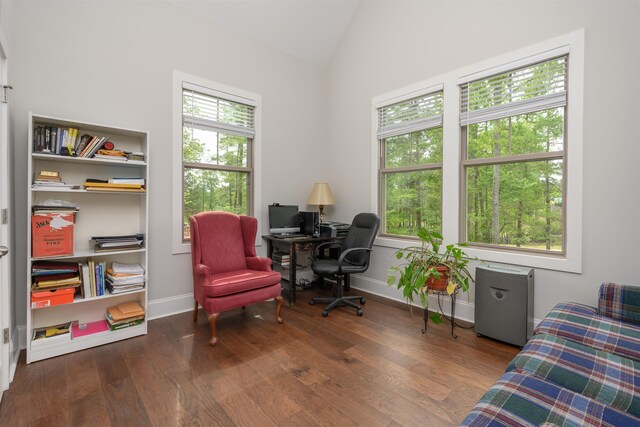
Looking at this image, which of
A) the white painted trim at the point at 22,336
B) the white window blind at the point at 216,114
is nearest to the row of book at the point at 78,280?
the white painted trim at the point at 22,336

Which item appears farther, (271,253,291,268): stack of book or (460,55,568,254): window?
(271,253,291,268): stack of book

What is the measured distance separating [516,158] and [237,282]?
9.23 ft

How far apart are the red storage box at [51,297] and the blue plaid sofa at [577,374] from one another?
272 centimetres

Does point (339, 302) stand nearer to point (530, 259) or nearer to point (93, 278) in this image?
point (530, 259)

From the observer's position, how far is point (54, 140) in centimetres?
224

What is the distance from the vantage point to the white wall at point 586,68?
7.11 ft

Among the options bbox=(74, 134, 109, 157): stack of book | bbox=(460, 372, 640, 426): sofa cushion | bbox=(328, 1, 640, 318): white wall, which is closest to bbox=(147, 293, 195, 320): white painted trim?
bbox=(74, 134, 109, 157): stack of book

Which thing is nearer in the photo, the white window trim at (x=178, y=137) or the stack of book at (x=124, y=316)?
the stack of book at (x=124, y=316)

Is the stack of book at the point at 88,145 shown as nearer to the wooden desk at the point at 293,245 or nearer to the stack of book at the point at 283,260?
the wooden desk at the point at 293,245

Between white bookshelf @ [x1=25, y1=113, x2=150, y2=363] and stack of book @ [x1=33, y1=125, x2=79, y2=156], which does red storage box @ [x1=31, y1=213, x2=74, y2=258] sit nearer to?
white bookshelf @ [x1=25, y1=113, x2=150, y2=363]

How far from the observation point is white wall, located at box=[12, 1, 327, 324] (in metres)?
Answer: 2.34

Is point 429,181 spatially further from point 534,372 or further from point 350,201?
point 534,372

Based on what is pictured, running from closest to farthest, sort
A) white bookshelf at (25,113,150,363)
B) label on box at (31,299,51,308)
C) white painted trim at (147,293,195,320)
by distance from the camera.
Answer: label on box at (31,299,51,308)
white bookshelf at (25,113,150,363)
white painted trim at (147,293,195,320)

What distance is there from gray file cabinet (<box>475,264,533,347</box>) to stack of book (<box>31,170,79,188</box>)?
3517 mm
